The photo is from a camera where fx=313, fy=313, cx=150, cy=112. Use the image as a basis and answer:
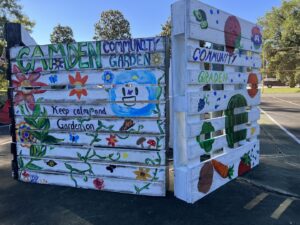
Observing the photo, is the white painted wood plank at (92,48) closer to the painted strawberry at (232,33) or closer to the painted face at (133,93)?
the painted face at (133,93)

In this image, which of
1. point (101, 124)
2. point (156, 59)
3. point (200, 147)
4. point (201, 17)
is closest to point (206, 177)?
point (200, 147)

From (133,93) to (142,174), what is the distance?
115 centimetres

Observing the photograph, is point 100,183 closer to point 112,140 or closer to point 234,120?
point 112,140

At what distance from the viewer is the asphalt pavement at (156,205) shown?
12.1 feet

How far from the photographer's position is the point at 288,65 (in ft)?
153

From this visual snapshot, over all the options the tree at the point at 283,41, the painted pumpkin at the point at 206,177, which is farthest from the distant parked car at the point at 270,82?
the painted pumpkin at the point at 206,177

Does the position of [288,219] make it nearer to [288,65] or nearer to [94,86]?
[94,86]

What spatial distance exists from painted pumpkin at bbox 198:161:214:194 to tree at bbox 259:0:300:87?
4350 cm

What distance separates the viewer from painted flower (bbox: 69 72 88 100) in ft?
15.2

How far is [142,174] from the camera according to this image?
4.44 meters

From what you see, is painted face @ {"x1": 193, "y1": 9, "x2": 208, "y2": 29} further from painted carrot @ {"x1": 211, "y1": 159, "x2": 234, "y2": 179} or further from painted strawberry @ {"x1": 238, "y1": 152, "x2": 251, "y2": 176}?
painted strawberry @ {"x1": 238, "y1": 152, "x2": 251, "y2": 176}

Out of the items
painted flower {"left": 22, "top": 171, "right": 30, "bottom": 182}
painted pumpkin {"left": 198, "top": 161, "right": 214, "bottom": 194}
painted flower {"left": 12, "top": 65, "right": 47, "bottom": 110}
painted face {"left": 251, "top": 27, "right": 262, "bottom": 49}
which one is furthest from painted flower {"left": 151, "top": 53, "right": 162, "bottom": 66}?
painted flower {"left": 22, "top": 171, "right": 30, "bottom": 182}

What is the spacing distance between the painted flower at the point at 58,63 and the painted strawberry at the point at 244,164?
3355 millimetres

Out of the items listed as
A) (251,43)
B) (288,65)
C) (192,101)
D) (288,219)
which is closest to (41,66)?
(192,101)
